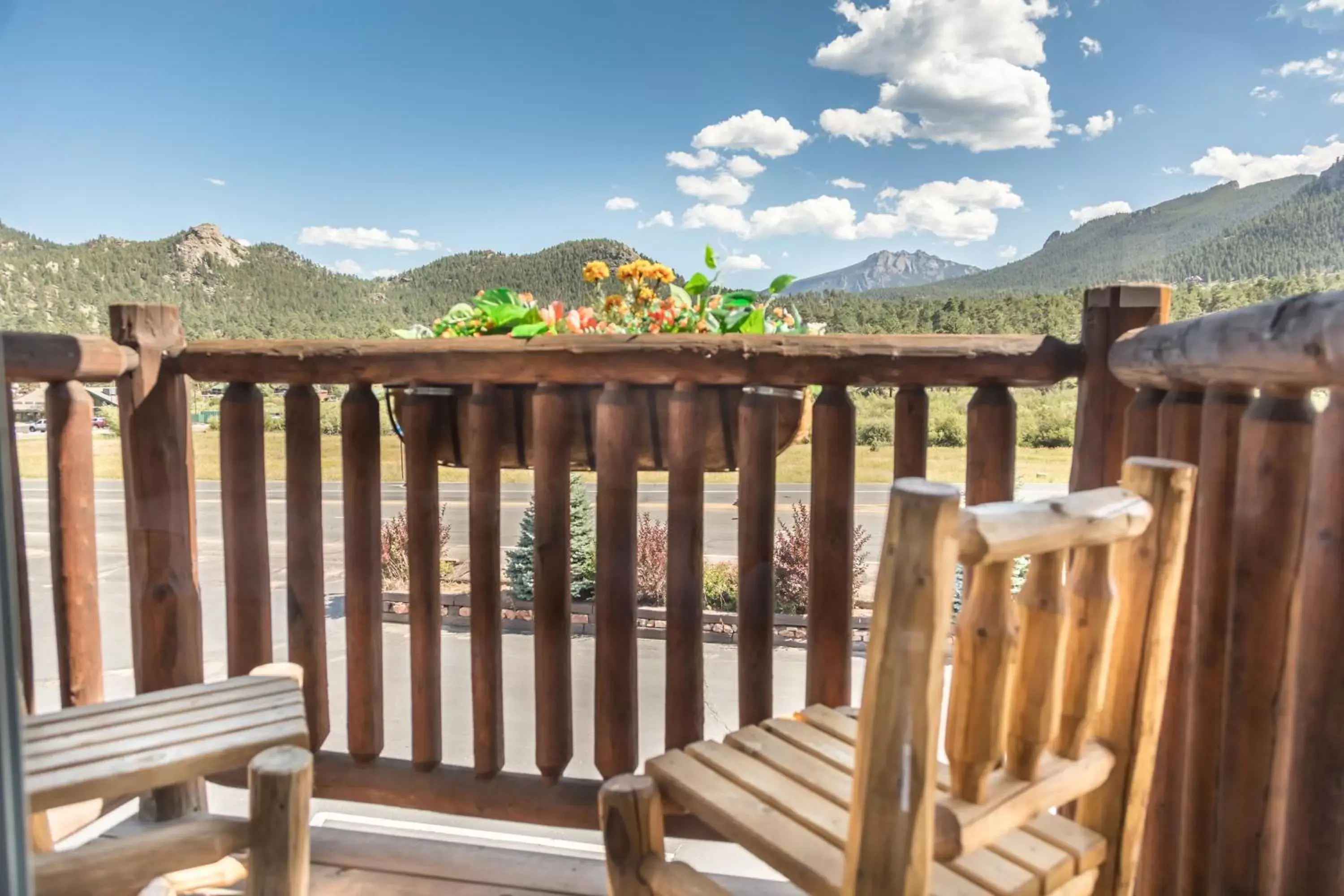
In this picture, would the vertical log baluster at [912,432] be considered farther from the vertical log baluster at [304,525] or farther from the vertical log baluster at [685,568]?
the vertical log baluster at [304,525]

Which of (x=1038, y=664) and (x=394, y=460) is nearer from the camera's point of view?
(x=1038, y=664)

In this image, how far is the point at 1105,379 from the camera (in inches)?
42.5

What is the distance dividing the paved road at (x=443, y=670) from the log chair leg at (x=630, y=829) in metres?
0.37

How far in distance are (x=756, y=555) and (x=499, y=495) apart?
404 mm

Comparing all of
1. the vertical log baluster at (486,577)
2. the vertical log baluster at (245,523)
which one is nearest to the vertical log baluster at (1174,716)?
the vertical log baluster at (486,577)

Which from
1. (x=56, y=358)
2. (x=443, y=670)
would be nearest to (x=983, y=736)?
(x=56, y=358)

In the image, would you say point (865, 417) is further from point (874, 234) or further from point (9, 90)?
point (874, 234)

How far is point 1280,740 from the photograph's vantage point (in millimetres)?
715

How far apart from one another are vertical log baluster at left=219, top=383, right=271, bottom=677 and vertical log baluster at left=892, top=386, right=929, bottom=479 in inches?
39.3

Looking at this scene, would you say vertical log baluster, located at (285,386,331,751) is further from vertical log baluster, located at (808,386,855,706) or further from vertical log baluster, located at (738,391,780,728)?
vertical log baluster, located at (808,386,855,706)

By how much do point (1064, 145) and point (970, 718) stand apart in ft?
77.8

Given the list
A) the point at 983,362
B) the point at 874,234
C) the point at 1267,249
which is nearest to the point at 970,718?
the point at 983,362

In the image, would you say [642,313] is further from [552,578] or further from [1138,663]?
[1138,663]

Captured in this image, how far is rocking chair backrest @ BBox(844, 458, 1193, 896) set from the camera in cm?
49
